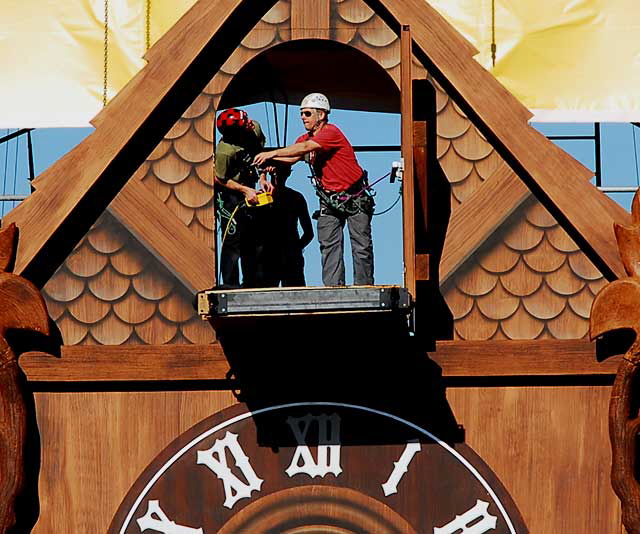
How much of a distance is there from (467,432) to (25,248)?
7.81 feet

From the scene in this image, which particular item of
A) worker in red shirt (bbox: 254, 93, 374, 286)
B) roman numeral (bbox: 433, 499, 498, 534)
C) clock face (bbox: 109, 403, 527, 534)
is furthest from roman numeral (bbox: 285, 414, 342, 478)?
worker in red shirt (bbox: 254, 93, 374, 286)

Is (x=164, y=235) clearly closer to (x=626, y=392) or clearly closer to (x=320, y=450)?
(x=320, y=450)

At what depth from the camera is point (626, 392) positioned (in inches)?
460

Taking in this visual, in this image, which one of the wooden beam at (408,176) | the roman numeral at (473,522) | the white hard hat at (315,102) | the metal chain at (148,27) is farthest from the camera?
the metal chain at (148,27)

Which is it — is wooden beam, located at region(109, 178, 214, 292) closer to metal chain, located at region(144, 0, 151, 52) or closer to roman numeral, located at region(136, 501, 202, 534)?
roman numeral, located at region(136, 501, 202, 534)

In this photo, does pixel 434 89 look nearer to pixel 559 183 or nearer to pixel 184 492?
pixel 559 183

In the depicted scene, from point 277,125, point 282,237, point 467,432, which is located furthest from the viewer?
point 277,125

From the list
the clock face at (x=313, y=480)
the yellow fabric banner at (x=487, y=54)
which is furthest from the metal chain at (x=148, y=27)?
the clock face at (x=313, y=480)

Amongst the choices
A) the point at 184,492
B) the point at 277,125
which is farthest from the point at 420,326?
the point at 277,125

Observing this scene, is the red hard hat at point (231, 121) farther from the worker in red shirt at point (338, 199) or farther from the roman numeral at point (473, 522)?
the roman numeral at point (473, 522)

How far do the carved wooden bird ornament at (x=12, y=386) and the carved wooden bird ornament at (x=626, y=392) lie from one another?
275cm

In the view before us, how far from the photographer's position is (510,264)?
39.8 ft

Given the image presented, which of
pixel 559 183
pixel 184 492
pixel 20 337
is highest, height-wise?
pixel 559 183

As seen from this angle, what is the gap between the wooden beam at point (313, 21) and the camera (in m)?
12.4
